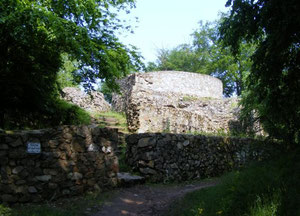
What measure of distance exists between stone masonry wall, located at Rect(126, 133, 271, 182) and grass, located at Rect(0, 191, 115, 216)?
2235 millimetres

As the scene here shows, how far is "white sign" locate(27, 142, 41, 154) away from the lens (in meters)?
5.16

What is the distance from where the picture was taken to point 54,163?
5.52m

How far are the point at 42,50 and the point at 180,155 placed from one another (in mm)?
5067

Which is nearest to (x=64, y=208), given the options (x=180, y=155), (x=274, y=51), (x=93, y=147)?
(x=93, y=147)

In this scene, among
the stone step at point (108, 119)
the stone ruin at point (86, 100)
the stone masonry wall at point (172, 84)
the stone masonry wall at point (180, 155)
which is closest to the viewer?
the stone masonry wall at point (180, 155)

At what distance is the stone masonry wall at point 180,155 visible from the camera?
8.04m

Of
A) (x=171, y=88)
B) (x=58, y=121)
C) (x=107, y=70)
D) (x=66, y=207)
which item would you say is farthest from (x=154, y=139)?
(x=171, y=88)

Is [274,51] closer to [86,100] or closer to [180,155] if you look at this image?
[180,155]

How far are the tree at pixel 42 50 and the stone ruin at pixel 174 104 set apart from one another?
452cm

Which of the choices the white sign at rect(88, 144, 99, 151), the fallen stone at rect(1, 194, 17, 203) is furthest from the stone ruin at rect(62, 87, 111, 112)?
the fallen stone at rect(1, 194, 17, 203)

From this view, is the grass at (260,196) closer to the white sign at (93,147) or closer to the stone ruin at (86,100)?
the white sign at (93,147)

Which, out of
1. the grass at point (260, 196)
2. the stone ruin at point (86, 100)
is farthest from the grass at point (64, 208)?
the stone ruin at point (86, 100)

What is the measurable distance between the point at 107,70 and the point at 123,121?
691cm

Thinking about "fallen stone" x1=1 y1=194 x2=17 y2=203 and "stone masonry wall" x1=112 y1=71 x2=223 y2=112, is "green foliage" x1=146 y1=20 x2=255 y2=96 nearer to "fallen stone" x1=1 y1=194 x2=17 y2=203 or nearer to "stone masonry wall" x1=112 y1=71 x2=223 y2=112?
"stone masonry wall" x1=112 y1=71 x2=223 y2=112
